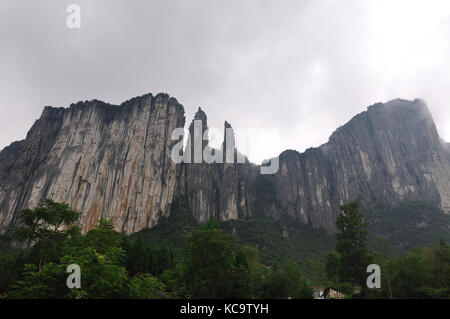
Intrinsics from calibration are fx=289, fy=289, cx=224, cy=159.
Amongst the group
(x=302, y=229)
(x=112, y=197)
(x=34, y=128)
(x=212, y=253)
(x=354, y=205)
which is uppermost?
(x=34, y=128)

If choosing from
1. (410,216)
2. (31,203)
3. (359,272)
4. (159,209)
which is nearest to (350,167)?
(410,216)

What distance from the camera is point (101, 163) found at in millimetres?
106000

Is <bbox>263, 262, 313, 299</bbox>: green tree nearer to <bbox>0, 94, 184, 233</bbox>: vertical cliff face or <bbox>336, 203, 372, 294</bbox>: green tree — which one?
<bbox>336, 203, 372, 294</bbox>: green tree

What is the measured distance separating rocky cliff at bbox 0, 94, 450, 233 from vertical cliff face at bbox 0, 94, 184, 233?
36cm

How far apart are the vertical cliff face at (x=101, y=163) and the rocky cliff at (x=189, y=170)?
14.2 inches

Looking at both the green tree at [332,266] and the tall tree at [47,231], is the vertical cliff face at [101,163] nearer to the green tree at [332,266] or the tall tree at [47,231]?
the green tree at [332,266]

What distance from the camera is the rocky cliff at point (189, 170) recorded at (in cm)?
10244

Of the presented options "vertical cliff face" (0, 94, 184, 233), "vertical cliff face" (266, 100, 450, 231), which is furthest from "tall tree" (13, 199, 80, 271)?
"vertical cliff face" (266, 100, 450, 231)

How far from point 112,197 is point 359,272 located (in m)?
90.4

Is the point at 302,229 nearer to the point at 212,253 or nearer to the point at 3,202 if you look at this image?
the point at 212,253

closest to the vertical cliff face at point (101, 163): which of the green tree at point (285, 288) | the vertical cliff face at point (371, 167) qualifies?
the vertical cliff face at point (371, 167)

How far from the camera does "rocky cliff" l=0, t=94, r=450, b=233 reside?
102 m

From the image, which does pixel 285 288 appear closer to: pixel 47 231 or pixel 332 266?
pixel 332 266

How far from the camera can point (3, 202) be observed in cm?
10338
